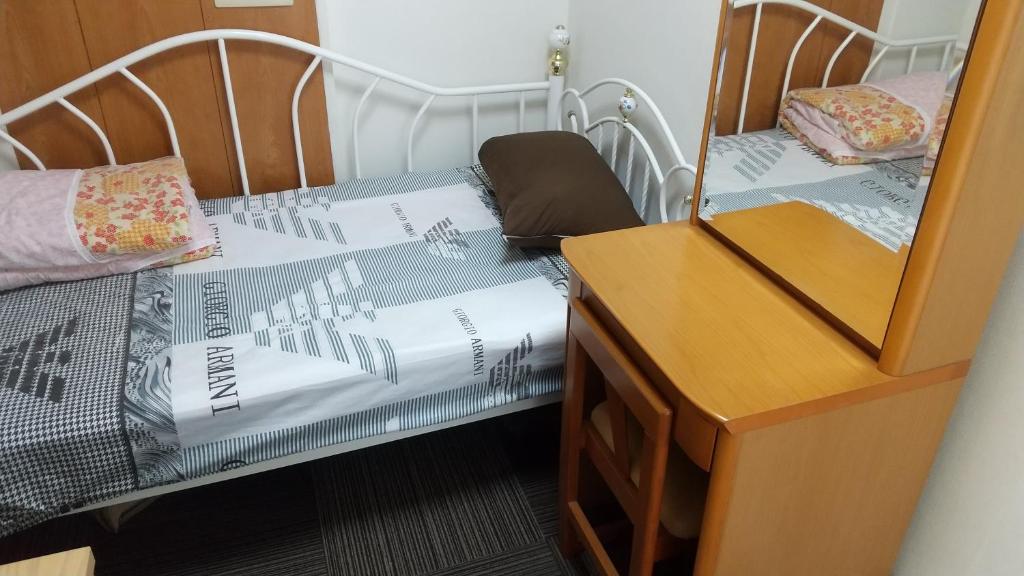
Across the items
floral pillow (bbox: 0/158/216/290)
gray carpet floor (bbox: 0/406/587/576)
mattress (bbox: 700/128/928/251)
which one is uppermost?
mattress (bbox: 700/128/928/251)

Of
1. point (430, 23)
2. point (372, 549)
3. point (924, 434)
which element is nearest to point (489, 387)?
point (372, 549)

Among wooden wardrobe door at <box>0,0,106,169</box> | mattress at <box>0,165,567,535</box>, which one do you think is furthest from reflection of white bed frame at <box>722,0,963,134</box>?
wooden wardrobe door at <box>0,0,106,169</box>

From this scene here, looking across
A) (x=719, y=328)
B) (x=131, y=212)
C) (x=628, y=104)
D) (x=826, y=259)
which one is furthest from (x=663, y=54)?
(x=131, y=212)

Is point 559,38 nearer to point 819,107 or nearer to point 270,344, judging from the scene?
point 819,107

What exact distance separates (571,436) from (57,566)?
2.86ft

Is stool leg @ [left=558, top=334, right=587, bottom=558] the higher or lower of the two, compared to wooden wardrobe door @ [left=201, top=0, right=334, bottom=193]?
lower

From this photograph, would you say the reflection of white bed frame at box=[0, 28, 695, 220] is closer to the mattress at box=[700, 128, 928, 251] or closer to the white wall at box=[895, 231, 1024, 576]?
the mattress at box=[700, 128, 928, 251]

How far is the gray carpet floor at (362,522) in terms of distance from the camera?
5.30 feet

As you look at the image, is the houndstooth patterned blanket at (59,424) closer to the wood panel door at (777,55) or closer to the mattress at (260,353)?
the mattress at (260,353)

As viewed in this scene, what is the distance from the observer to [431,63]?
92.4 inches

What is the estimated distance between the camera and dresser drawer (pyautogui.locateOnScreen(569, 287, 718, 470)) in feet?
3.25

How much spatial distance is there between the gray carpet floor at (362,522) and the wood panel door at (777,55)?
993 mm

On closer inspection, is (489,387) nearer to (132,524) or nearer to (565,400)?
(565,400)

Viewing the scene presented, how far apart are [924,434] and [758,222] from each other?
1.42 feet
